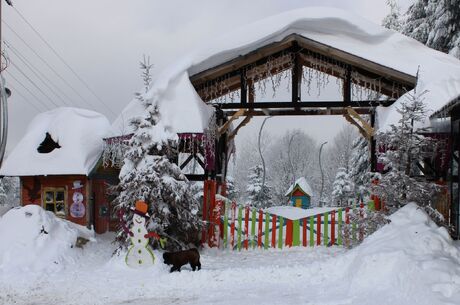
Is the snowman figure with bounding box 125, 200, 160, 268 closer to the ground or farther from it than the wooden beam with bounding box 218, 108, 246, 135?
closer to the ground

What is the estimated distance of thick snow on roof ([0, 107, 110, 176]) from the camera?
15.6 m

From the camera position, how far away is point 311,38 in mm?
13727

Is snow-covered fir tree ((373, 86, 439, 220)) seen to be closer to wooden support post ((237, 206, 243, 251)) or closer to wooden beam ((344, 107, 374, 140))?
wooden beam ((344, 107, 374, 140))

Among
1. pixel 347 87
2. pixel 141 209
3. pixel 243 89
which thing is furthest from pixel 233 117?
pixel 141 209

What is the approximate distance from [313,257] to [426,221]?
369cm

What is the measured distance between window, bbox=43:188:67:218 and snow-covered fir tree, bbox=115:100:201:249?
4.91m

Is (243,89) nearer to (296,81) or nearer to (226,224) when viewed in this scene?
A: (296,81)

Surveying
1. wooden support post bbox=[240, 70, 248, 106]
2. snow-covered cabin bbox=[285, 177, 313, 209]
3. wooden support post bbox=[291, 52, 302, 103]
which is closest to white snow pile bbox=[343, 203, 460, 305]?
wooden support post bbox=[291, 52, 302, 103]

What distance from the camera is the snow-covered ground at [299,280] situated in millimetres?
7188

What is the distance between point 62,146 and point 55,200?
183cm

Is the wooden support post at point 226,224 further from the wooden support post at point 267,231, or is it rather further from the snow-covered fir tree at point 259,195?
the snow-covered fir tree at point 259,195

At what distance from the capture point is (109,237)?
16.0 m

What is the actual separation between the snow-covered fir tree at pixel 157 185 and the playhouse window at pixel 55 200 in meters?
4.92

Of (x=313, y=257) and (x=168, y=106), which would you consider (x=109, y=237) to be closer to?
(x=168, y=106)
